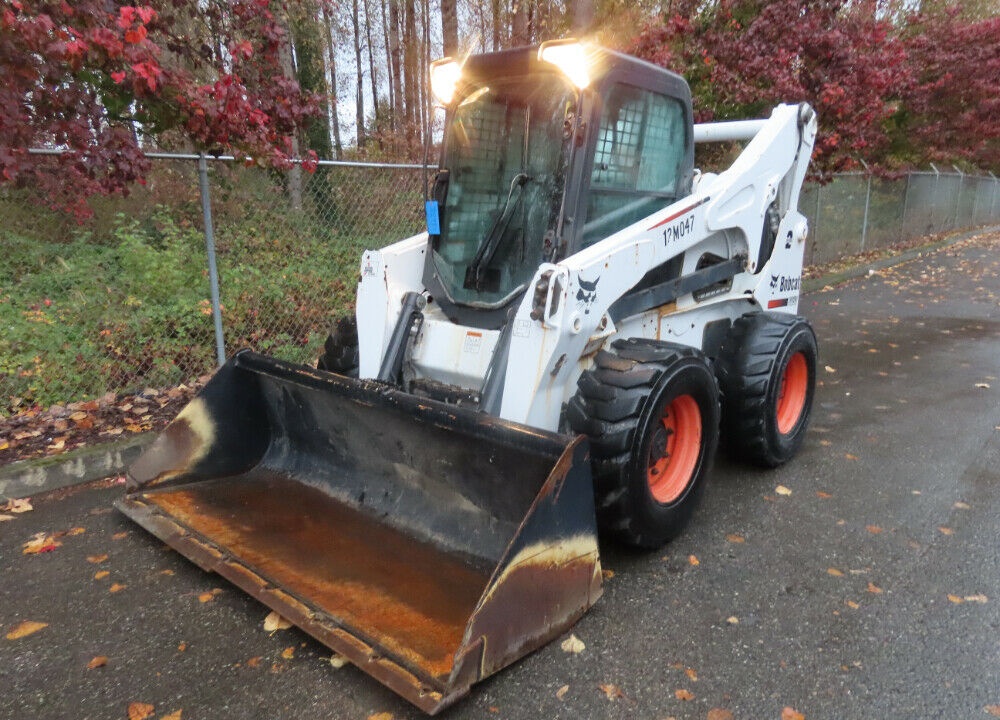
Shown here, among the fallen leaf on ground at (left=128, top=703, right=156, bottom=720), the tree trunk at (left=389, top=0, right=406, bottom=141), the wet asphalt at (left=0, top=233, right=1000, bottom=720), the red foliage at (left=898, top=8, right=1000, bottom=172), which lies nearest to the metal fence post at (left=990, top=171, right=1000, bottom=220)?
the red foliage at (left=898, top=8, right=1000, bottom=172)

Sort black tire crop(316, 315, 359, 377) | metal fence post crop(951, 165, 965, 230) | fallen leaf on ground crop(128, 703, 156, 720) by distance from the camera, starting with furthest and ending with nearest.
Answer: metal fence post crop(951, 165, 965, 230) → black tire crop(316, 315, 359, 377) → fallen leaf on ground crop(128, 703, 156, 720)

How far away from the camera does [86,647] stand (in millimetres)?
2807

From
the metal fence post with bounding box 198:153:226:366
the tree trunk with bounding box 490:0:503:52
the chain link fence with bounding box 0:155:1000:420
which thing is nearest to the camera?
the metal fence post with bounding box 198:153:226:366

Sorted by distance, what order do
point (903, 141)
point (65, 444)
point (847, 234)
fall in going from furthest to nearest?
1. point (903, 141)
2. point (847, 234)
3. point (65, 444)

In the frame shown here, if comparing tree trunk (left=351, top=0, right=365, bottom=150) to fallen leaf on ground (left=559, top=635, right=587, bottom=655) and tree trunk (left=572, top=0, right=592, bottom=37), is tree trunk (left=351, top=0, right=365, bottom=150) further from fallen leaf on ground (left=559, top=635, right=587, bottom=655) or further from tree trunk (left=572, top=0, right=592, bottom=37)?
fallen leaf on ground (left=559, top=635, right=587, bottom=655)

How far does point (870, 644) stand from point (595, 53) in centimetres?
279

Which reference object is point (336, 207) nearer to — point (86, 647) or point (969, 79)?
point (86, 647)

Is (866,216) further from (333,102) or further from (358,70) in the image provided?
(358,70)

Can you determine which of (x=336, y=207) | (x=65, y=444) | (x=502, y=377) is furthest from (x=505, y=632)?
(x=336, y=207)

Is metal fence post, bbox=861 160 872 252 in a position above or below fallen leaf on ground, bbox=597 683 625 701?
above

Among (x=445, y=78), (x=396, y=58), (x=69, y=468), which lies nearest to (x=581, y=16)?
(x=445, y=78)

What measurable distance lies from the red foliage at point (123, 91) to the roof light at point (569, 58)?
1.98 m

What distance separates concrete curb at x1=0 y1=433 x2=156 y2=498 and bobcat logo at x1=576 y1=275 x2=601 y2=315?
3216mm

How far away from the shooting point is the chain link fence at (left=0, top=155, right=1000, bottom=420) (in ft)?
17.9
